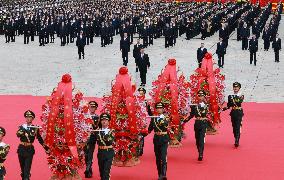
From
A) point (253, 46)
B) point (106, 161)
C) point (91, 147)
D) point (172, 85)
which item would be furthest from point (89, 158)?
point (253, 46)

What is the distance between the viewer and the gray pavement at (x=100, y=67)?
67.5 ft

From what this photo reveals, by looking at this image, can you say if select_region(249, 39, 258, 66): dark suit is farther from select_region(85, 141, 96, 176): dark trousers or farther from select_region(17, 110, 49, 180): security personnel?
select_region(17, 110, 49, 180): security personnel

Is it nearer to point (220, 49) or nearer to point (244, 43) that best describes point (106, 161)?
point (220, 49)

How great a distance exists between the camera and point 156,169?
1159 centimetres

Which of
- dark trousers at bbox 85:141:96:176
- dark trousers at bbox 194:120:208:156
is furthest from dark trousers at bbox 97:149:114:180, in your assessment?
dark trousers at bbox 194:120:208:156

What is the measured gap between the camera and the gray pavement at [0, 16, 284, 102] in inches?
810

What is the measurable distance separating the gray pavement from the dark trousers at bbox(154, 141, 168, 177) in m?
8.78

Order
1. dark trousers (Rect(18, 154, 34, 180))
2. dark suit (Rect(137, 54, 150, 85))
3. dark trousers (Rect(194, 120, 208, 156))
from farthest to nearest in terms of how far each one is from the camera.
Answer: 1. dark suit (Rect(137, 54, 150, 85))
2. dark trousers (Rect(194, 120, 208, 156))
3. dark trousers (Rect(18, 154, 34, 180))

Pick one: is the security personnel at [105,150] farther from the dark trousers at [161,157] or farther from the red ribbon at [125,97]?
the red ribbon at [125,97]

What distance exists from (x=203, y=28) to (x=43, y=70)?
13760mm

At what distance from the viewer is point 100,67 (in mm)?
24844

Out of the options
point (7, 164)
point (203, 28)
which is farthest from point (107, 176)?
point (203, 28)

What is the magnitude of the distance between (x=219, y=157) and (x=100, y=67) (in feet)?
42.7

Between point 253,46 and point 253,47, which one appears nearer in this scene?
point 253,46
